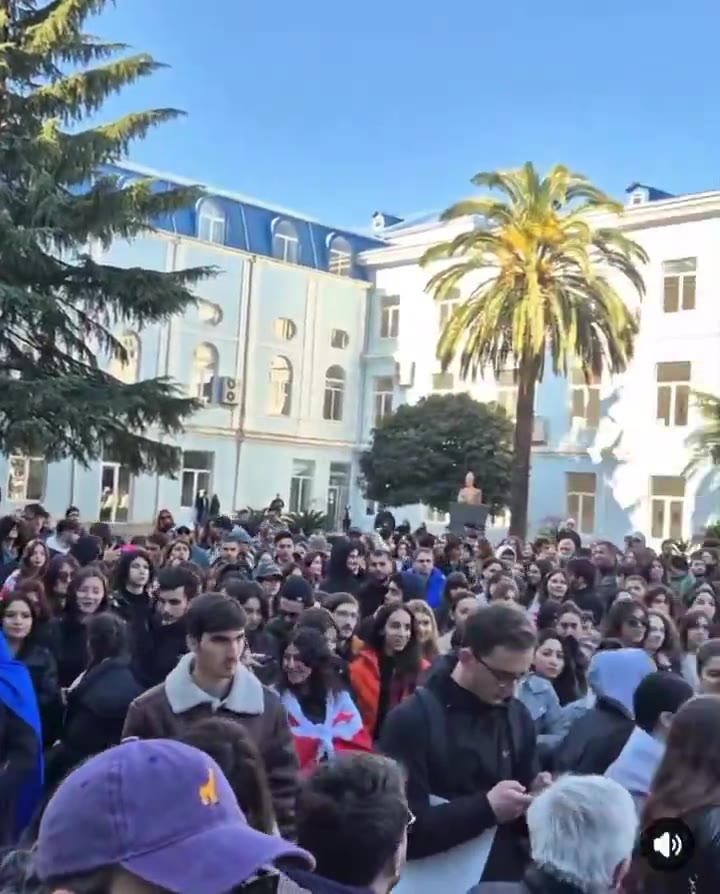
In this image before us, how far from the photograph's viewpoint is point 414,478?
1345 inches

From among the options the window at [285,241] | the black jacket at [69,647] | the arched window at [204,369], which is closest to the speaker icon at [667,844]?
the black jacket at [69,647]

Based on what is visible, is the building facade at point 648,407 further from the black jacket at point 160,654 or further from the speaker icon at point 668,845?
the speaker icon at point 668,845

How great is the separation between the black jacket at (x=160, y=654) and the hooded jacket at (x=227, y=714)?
7.11 ft

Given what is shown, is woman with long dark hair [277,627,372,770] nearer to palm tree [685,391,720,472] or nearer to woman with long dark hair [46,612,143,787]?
woman with long dark hair [46,612,143,787]

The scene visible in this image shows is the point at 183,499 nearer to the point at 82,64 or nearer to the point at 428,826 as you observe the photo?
the point at 82,64

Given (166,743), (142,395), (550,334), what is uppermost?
(550,334)

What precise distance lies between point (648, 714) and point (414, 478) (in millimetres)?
29841

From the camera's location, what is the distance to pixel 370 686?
617cm

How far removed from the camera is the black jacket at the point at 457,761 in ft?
11.8

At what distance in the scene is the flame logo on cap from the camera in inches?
65.7

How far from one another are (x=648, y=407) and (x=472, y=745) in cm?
3402

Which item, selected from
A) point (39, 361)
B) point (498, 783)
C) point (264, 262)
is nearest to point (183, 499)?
point (264, 262)

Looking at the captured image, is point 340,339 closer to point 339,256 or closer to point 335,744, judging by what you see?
point 339,256

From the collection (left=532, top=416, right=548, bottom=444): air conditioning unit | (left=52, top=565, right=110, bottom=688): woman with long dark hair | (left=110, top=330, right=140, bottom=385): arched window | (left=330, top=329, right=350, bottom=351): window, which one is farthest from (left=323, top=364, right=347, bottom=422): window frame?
(left=52, top=565, right=110, bottom=688): woman with long dark hair
